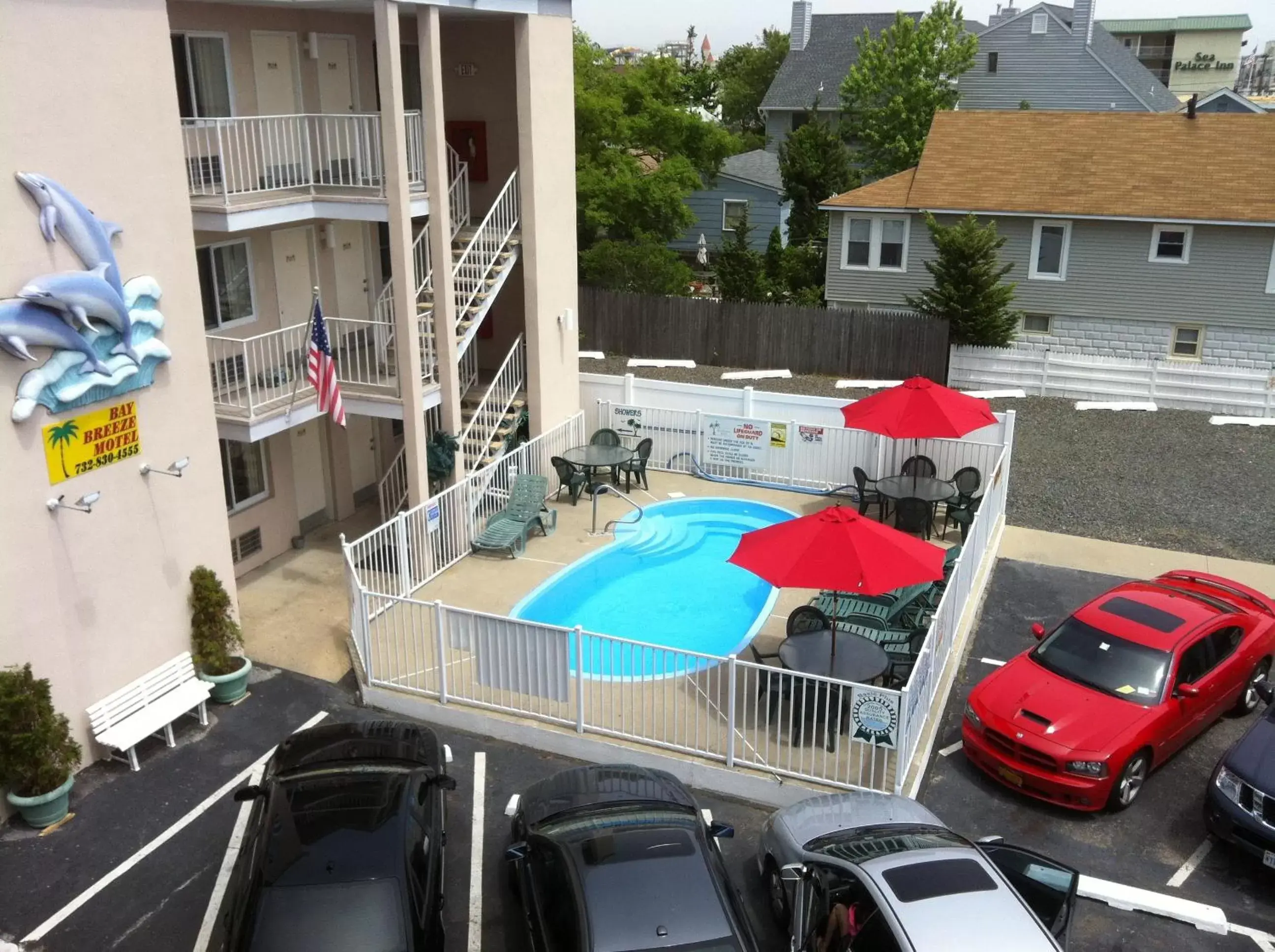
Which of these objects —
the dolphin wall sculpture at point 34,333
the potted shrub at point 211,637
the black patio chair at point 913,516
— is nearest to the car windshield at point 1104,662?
the black patio chair at point 913,516

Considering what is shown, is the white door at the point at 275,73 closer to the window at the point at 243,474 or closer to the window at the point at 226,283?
the window at the point at 226,283

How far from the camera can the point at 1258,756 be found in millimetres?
10484

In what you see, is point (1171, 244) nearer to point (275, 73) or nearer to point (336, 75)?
point (336, 75)

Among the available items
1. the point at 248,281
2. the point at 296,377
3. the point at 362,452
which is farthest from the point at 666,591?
the point at 248,281

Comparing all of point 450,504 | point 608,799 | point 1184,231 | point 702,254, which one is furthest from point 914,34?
point 608,799

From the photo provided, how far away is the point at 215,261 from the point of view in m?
15.9

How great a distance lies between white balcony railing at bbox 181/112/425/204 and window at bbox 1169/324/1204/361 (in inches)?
797

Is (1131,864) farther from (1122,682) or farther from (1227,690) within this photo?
(1227,690)

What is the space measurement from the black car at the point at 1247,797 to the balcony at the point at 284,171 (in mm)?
12160

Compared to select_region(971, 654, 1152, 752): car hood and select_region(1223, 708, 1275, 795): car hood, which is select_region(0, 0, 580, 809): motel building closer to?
select_region(971, 654, 1152, 752): car hood

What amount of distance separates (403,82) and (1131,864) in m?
16.1

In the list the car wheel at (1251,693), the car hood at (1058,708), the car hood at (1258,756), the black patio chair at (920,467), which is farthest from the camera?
the black patio chair at (920,467)

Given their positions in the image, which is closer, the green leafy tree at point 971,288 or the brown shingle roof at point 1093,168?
the green leafy tree at point 971,288

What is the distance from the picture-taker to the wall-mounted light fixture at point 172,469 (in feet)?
40.1
